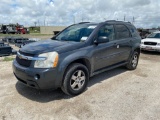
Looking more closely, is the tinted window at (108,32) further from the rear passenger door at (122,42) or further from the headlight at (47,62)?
the headlight at (47,62)

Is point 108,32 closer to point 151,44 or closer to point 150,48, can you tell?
point 150,48

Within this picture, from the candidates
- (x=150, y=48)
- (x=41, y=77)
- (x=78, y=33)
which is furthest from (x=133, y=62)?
(x=150, y=48)

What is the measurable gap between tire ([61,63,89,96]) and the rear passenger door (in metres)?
1.56

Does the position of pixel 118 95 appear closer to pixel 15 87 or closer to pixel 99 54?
pixel 99 54

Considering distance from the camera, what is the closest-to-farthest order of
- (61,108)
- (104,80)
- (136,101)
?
(61,108) < (136,101) < (104,80)

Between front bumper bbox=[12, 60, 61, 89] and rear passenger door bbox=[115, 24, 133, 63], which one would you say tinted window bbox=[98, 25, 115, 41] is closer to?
rear passenger door bbox=[115, 24, 133, 63]

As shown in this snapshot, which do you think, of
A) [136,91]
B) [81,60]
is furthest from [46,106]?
[136,91]

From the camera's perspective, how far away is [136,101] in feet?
12.4

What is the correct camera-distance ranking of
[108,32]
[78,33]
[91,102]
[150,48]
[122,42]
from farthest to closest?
1. [150,48]
2. [122,42]
3. [108,32]
4. [78,33]
5. [91,102]

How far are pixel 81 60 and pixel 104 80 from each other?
1.36 meters

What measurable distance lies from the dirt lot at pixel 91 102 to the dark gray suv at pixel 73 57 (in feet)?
1.28

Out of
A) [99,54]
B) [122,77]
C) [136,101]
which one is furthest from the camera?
[122,77]

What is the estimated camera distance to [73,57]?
374 cm

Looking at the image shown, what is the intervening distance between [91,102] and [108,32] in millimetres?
2166
